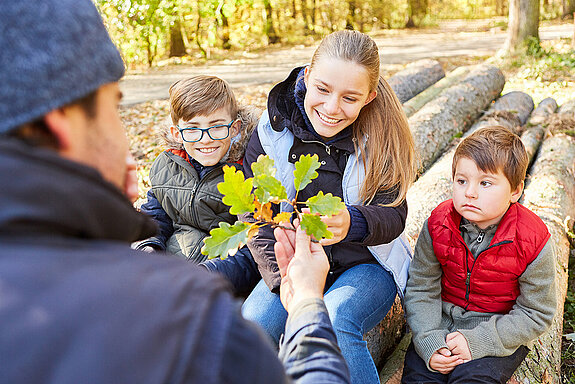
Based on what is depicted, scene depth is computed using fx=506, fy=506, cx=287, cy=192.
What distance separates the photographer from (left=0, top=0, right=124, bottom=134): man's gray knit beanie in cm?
92

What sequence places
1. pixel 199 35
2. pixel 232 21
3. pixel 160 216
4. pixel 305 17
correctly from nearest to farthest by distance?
pixel 160 216 < pixel 199 35 < pixel 232 21 < pixel 305 17

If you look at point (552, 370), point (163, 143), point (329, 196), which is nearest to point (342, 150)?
point (329, 196)

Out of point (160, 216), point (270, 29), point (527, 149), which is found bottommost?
point (527, 149)

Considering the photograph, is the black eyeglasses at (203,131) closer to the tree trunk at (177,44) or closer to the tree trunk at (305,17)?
the tree trunk at (177,44)

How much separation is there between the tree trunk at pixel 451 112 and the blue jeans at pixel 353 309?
1997 millimetres

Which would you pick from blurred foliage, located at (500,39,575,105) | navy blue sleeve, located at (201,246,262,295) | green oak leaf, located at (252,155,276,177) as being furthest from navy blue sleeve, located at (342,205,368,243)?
blurred foliage, located at (500,39,575,105)

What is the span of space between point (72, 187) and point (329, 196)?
114cm

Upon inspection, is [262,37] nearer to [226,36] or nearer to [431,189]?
[226,36]

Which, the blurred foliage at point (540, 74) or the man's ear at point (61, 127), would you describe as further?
the blurred foliage at point (540, 74)

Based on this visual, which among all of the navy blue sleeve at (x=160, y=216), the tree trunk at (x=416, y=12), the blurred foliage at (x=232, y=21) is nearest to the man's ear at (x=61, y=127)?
the navy blue sleeve at (x=160, y=216)

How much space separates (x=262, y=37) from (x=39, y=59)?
1713cm

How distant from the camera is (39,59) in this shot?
93 cm

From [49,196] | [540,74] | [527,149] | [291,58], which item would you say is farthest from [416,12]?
[49,196]

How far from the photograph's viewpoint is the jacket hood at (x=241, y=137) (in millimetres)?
3115
